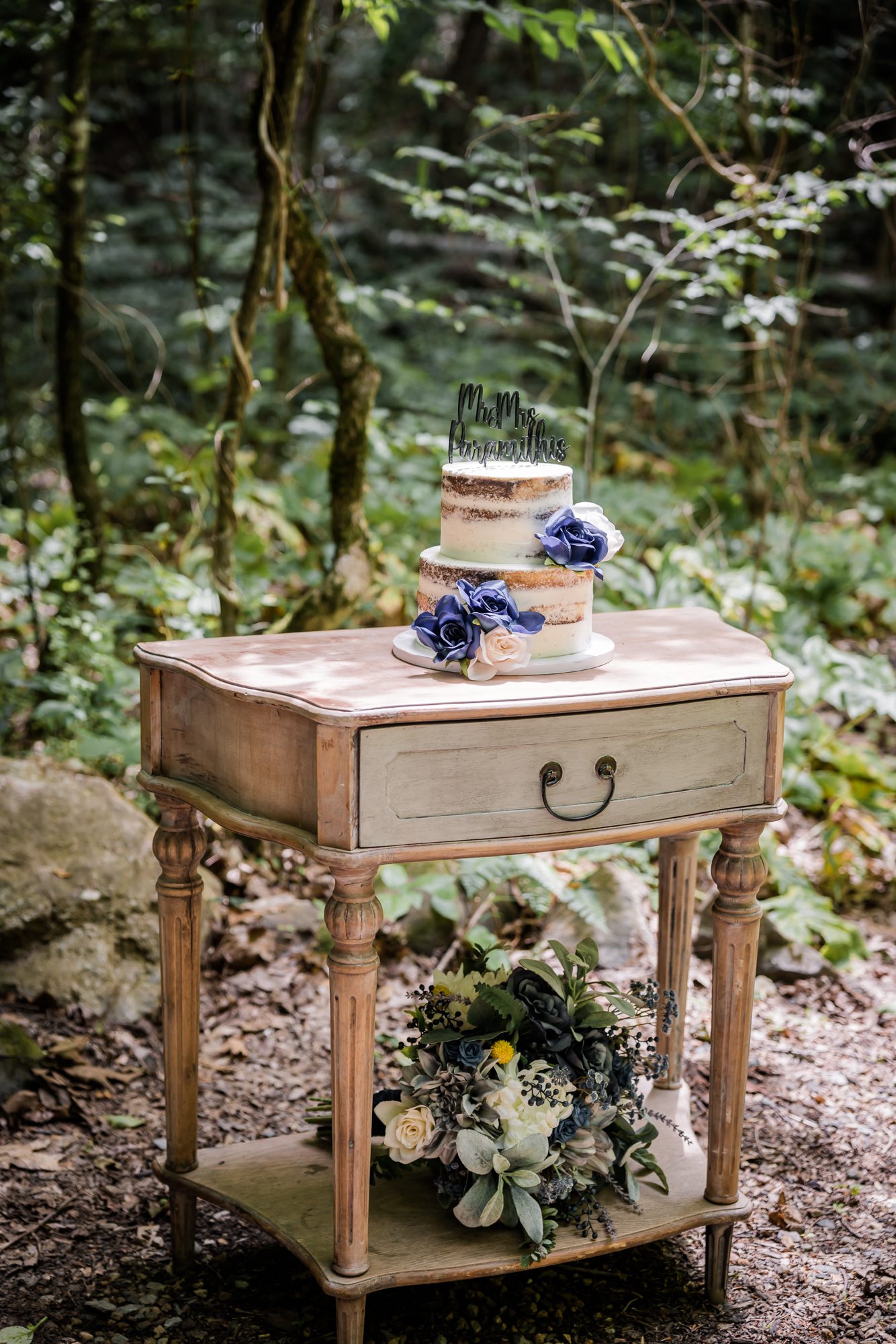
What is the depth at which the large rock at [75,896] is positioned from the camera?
10.6ft

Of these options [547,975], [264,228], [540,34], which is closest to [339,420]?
[264,228]

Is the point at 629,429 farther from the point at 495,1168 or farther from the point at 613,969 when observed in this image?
the point at 495,1168

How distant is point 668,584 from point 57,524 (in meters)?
2.71

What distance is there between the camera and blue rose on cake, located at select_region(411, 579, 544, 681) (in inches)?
78.5

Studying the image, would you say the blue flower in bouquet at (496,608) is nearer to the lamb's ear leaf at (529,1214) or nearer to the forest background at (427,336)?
the lamb's ear leaf at (529,1214)

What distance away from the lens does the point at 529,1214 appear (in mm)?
2170

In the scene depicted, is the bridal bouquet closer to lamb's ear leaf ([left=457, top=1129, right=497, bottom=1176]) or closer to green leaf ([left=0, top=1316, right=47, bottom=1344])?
lamb's ear leaf ([left=457, top=1129, right=497, bottom=1176])

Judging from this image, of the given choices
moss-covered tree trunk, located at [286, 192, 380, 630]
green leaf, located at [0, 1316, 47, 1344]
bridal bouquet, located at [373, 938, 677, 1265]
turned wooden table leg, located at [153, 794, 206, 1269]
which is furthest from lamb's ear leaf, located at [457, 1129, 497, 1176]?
moss-covered tree trunk, located at [286, 192, 380, 630]

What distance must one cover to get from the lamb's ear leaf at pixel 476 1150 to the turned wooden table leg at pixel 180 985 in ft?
1.87

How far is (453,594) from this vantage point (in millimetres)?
2068

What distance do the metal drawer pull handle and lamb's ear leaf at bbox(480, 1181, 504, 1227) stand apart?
707 millimetres

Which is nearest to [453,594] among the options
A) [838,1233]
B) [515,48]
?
[838,1233]

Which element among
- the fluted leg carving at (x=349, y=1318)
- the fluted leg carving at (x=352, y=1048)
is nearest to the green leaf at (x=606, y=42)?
the fluted leg carving at (x=352, y=1048)

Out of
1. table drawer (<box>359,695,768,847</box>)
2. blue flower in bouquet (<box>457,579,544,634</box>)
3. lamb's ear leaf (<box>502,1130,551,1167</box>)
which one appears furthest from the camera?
lamb's ear leaf (<box>502,1130,551,1167</box>)
